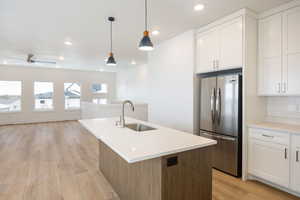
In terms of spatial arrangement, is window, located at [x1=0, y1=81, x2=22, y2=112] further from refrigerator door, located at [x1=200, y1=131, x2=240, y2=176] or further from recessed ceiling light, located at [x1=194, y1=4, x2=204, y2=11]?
refrigerator door, located at [x1=200, y1=131, x2=240, y2=176]

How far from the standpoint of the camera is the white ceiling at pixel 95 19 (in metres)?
2.45

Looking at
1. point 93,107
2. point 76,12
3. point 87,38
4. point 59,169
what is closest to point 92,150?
point 59,169

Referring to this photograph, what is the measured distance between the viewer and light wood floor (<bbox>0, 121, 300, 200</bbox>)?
225 centimetres

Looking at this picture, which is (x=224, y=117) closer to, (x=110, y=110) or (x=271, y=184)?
(x=271, y=184)

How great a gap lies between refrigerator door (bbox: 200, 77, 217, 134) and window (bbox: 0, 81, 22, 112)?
8.03m

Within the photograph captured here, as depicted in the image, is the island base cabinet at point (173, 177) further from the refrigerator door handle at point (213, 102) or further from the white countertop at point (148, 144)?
the refrigerator door handle at point (213, 102)

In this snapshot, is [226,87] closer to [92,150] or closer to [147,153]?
[147,153]

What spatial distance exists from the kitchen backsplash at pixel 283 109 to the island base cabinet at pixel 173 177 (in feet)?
6.13

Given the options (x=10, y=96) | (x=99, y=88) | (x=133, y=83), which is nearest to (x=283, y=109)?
(x=133, y=83)

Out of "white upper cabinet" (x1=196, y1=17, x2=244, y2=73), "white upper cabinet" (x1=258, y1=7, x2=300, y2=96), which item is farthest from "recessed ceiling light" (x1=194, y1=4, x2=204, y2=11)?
"white upper cabinet" (x1=258, y1=7, x2=300, y2=96)

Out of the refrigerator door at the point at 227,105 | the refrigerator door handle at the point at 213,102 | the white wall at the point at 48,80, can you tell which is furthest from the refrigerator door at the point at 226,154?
the white wall at the point at 48,80

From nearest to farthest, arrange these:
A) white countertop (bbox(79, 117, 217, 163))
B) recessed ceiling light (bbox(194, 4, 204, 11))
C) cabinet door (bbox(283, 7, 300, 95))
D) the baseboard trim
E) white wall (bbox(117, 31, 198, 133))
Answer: white countertop (bbox(79, 117, 217, 163)), the baseboard trim, cabinet door (bbox(283, 7, 300, 95)), recessed ceiling light (bbox(194, 4, 204, 11)), white wall (bbox(117, 31, 198, 133))

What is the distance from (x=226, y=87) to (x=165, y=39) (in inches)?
76.8

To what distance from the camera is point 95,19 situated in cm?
295
